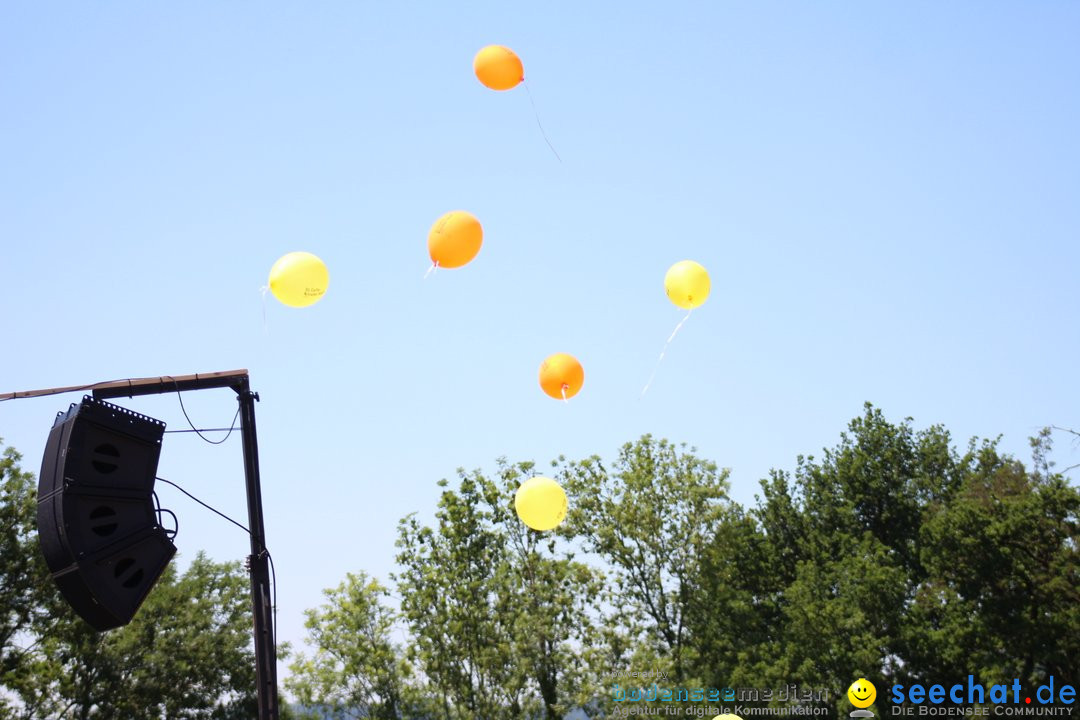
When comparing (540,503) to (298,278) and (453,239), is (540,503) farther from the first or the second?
(298,278)

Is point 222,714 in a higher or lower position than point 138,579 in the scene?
lower

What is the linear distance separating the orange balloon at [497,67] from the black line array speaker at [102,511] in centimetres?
644

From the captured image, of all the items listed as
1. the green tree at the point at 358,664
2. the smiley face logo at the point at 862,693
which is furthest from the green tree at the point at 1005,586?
the green tree at the point at 358,664

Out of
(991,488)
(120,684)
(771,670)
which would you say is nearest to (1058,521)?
(991,488)

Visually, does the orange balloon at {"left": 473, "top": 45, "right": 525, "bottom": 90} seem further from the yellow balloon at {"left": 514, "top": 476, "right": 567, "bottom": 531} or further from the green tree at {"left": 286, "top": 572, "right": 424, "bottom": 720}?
the green tree at {"left": 286, "top": 572, "right": 424, "bottom": 720}

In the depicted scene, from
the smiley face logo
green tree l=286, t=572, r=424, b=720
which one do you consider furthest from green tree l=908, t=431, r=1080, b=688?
green tree l=286, t=572, r=424, b=720

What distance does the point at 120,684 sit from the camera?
93.6 ft

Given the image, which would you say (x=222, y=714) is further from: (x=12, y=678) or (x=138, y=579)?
(x=138, y=579)

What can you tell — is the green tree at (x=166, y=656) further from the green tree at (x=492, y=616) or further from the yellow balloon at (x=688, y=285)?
the yellow balloon at (x=688, y=285)

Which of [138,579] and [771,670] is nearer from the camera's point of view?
[138,579]

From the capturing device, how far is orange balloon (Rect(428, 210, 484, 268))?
9883 mm

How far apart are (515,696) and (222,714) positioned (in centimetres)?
1026

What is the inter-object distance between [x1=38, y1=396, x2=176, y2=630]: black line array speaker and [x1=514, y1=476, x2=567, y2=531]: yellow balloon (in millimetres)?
5329

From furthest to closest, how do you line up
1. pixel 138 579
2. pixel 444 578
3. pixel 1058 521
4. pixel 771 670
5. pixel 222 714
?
pixel 222 714
pixel 444 578
pixel 771 670
pixel 1058 521
pixel 138 579
